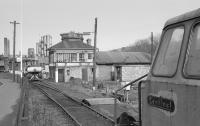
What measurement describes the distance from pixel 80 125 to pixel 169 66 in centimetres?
865

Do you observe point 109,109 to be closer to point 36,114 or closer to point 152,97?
point 36,114

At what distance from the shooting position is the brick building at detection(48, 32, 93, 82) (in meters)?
57.3

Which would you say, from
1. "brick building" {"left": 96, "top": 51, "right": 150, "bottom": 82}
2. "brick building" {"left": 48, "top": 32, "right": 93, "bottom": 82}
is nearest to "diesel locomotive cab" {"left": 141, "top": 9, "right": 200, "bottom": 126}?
"brick building" {"left": 48, "top": 32, "right": 93, "bottom": 82}

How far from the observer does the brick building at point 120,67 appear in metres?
59.7

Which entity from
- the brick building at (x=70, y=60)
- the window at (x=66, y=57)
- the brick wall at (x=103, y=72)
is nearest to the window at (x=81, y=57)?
the brick building at (x=70, y=60)

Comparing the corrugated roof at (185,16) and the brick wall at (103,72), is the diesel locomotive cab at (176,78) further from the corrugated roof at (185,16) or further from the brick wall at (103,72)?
the brick wall at (103,72)

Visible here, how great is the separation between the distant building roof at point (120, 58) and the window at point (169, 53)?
55935mm

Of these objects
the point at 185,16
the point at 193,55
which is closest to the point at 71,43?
the point at 185,16

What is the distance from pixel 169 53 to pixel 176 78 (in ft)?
1.27

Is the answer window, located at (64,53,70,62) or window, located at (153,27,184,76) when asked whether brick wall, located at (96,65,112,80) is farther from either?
window, located at (153,27,184,76)

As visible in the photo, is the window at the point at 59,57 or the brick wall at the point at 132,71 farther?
the window at the point at 59,57

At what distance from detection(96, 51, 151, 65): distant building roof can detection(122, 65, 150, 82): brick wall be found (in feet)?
3.65

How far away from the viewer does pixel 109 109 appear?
16219 millimetres

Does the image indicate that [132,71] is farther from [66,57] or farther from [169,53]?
[169,53]
